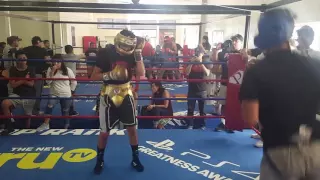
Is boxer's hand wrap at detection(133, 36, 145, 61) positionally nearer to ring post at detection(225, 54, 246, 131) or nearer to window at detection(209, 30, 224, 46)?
ring post at detection(225, 54, 246, 131)

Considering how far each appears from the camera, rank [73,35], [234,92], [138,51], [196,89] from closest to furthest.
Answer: [138,51]
[234,92]
[196,89]
[73,35]

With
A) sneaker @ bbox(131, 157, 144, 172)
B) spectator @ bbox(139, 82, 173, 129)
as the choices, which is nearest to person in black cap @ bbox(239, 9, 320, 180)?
sneaker @ bbox(131, 157, 144, 172)

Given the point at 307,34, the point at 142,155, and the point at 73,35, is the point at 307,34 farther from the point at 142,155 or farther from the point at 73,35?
the point at 73,35

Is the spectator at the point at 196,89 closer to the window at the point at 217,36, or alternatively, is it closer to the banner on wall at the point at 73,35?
the window at the point at 217,36

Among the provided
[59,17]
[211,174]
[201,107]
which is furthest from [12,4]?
[59,17]

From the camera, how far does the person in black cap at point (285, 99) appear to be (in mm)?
1031

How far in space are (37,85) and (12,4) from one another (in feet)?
4.87

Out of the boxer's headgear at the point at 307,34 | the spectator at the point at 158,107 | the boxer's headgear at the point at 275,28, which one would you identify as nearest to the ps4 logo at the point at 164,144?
the spectator at the point at 158,107

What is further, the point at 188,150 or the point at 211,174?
the point at 188,150

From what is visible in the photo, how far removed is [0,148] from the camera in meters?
2.72

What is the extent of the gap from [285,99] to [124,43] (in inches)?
53.2

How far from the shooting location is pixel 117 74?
84.1 inches

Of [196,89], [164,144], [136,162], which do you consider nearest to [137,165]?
[136,162]

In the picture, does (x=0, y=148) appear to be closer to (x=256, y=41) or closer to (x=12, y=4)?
(x=12, y=4)
